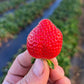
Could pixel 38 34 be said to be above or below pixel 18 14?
above

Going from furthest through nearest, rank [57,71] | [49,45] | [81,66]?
1. [81,66]
2. [57,71]
3. [49,45]

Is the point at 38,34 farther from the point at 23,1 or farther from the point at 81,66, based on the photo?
the point at 23,1

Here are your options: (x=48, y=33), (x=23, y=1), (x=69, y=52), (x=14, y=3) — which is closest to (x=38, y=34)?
(x=48, y=33)

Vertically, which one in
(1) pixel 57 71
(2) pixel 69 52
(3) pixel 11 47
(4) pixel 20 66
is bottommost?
(2) pixel 69 52

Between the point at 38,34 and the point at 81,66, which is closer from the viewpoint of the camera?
the point at 38,34

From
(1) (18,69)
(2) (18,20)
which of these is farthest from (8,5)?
(1) (18,69)

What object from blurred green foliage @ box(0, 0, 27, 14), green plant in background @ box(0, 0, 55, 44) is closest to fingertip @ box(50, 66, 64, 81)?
green plant in background @ box(0, 0, 55, 44)

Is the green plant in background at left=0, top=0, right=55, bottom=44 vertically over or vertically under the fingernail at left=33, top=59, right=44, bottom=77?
under

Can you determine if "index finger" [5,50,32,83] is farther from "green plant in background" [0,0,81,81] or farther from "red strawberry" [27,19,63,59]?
"green plant in background" [0,0,81,81]
